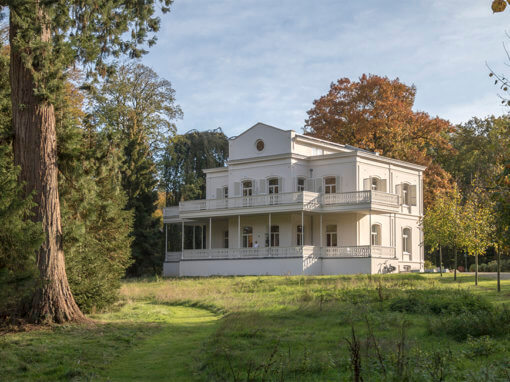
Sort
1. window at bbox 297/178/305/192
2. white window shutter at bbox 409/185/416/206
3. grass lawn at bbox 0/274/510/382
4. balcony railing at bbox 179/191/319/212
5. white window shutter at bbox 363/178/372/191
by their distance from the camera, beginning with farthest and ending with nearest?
white window shutter at bbox 409/185/416/206, window at bbox 297/178/305/192, white window shutter at bbox 363/178/372/191, balcony railing at bbox 179/191/319/212, grass lawn at bbox 0/274/510/382

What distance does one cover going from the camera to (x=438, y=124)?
4897 centimetres

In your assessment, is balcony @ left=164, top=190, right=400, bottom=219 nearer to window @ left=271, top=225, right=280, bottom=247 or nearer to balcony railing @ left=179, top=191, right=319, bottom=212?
balcony railing @ left=179, top=191, right=319, bottom=212

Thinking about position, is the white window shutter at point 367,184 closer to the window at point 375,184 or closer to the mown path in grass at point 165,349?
the window at point 375,184

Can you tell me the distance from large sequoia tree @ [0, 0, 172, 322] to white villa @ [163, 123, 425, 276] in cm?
2272

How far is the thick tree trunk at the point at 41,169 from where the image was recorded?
13500mm

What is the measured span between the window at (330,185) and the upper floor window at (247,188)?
5.30 m

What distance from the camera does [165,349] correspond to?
11.6 meters

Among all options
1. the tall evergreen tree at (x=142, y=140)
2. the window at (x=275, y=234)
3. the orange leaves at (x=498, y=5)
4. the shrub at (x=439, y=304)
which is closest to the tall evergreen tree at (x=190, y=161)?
the tall evergreen tree at (x=142, y=140)

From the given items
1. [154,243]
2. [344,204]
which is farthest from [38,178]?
[154,243]

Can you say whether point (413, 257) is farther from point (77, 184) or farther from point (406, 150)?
point (77, 184)

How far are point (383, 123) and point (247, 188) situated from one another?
12.5 m

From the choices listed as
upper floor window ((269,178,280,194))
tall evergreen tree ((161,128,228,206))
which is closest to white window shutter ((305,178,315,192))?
upper floor window ((269,178,280,194))

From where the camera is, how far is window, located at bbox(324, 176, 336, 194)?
→ 39594 mm

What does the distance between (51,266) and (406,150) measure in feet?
126
